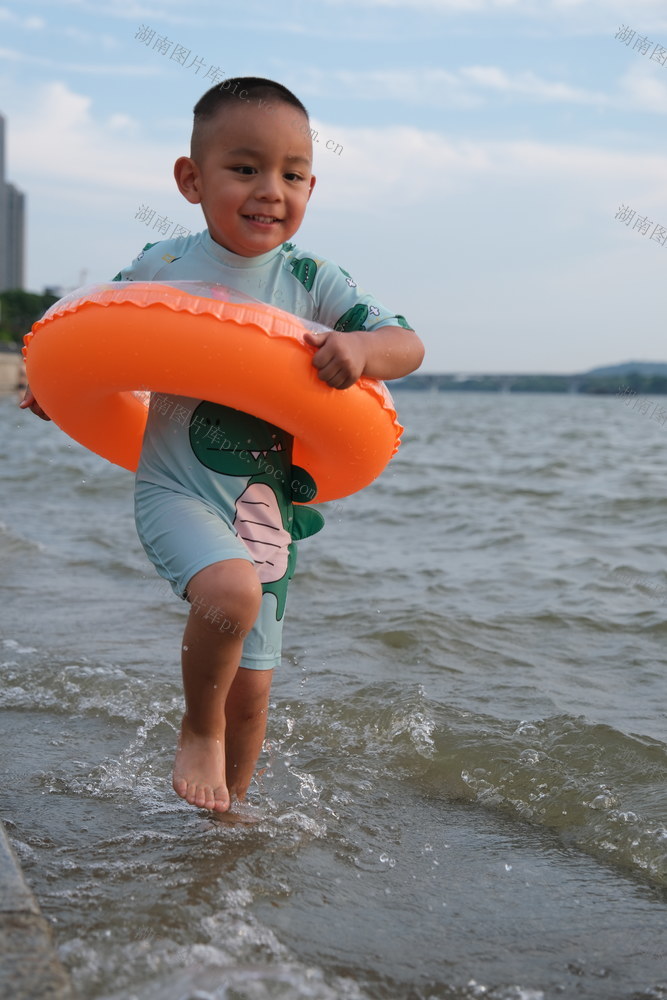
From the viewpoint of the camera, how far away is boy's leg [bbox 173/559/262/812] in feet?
7.89

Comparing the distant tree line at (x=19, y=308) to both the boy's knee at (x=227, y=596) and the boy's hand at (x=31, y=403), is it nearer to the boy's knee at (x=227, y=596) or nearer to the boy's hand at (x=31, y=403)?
the boy's hand at (x=31, y=403)

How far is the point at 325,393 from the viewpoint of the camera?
98.7 inches

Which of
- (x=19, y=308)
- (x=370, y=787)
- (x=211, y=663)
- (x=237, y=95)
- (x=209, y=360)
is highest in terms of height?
(x=19, y=308)

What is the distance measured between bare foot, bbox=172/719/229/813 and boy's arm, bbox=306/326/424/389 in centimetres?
90

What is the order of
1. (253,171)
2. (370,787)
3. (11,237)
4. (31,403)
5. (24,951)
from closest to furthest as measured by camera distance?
(24,951) < (253,171) < (31,403) < (370,787) < (11,237)

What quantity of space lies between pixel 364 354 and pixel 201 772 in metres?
1.05

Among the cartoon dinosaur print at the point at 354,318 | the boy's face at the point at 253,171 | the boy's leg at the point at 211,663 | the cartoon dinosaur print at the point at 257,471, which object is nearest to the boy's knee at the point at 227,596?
the boy's leg at the point at 211,663

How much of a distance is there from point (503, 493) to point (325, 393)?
8892mm

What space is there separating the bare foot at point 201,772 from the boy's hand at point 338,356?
2.92 ft

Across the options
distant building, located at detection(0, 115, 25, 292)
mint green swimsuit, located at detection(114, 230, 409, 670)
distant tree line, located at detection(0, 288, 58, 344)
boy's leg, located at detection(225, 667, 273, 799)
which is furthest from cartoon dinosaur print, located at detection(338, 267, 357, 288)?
distant building, located at detection(0, 115, 25, 292)

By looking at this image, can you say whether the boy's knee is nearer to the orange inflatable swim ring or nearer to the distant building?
the orange inflatable swim ring

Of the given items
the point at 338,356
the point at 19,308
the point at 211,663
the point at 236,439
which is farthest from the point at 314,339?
the point at 19,308

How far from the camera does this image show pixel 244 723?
2816 mm

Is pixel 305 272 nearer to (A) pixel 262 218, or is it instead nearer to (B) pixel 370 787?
(A) pixel 262 218
